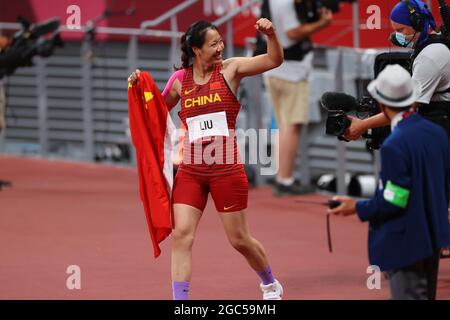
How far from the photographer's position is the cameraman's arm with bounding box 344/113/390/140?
771 cm

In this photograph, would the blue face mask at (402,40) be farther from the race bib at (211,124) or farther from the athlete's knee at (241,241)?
the athlete's knee at (241,241)

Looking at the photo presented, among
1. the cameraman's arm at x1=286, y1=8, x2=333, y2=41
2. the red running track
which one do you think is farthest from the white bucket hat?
the cameraman's arm at x1=286, y1=8, x2=333, y2=41

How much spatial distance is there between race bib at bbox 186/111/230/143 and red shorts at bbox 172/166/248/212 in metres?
0.29

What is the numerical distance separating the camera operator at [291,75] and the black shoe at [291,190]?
17 centimetres

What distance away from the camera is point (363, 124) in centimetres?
776

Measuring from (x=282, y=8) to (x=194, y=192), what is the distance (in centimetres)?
653

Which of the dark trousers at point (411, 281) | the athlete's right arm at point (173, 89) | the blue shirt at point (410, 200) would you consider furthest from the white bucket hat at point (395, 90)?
the athlete's right arm at point (173, 89)

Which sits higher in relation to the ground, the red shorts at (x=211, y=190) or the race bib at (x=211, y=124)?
the race bib at (x=211, y=124)

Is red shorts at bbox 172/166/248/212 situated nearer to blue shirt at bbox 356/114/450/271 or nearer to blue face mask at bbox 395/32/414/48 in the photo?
blue face mask at bbox 395/32/414/48

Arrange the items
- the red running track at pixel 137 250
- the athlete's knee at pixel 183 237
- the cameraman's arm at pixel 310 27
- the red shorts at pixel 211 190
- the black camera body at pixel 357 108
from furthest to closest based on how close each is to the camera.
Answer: the cameraman's arm at pixel 310 27, the red running track at pixel 137 250, the red shorts at pixel 211 190, the athlete's knee at pixel 183 237, the black camera body at pixel 357 108

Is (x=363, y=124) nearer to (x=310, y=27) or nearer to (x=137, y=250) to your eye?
(x=137, y=250)

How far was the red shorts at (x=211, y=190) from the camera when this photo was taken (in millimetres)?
8156
